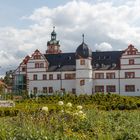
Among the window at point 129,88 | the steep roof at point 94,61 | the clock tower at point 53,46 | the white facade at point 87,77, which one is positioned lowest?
the window at point 129,88

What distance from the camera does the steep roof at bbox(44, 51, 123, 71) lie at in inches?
2448

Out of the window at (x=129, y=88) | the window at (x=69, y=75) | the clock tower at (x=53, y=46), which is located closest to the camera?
the window at (x=129, y=88)

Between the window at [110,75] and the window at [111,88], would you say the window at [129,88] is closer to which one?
the window at [111,88]

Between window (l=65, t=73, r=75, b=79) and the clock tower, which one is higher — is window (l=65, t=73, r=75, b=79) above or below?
below

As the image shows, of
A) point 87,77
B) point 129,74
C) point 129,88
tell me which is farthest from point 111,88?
point 87,77

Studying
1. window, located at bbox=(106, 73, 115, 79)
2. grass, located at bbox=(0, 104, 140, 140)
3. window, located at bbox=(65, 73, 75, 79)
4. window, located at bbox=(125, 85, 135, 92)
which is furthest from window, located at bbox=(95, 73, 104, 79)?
grass, located at bbox=(0, 104, 140, 140)

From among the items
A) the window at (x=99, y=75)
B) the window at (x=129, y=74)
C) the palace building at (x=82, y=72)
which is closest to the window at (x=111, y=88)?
the palace building at (x=82, y=72)

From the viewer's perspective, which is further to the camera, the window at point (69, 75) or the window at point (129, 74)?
the window at point (69, 75)

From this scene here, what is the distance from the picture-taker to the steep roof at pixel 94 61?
62.2 metres

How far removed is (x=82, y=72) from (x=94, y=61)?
11.6ft

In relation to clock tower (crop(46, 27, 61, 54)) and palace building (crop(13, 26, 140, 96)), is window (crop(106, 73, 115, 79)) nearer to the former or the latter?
palace building (crop(13, 26, 140, 96))

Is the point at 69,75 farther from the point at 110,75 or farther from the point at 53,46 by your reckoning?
the point at 53,46

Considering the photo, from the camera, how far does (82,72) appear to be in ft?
200

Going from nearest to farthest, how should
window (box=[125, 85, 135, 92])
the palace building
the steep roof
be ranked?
window (box=[125, 85, 135, 92]) → the palace building → the steep roof
